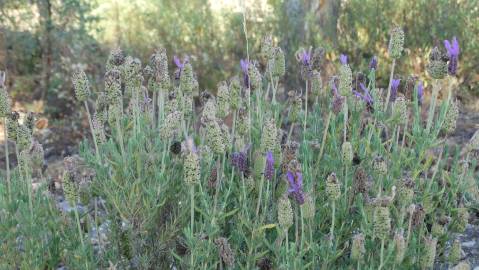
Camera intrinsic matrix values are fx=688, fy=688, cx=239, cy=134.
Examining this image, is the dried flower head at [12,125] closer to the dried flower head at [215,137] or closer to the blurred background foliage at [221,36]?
the dried flower head at [215,137]

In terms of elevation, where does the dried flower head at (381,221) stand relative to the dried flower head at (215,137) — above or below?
below

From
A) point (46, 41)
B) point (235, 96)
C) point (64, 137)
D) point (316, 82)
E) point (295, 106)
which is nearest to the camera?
point (235, 96)

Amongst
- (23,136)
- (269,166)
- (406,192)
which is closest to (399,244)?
(406,192)

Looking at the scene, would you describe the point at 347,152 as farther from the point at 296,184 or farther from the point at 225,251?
the point at 225,251

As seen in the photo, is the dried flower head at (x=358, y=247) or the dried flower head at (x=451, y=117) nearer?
the dried flower head at (x=358, y=247)

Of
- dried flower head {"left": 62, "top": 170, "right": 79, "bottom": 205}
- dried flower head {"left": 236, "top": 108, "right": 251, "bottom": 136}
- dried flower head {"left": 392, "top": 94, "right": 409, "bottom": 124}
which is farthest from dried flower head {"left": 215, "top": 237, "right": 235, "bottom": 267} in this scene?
dried flower head {"left": 392, "top": 94, "right": 409, "bottom": 124}

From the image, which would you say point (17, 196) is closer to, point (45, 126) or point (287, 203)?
point (287, 203)

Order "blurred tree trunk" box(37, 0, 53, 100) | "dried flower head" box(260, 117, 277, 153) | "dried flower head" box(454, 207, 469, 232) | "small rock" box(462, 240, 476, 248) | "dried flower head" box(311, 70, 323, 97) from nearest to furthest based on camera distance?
"dried flower head" box(260, 117, 277, 153), "dried flower head" box(454, 207, 469, 232), "dried flower head" box(311, 70, 323, 97), "small rock" box(462, 240, 476, 248), "blurred tree trunk" box(37, 0, 53, 100)

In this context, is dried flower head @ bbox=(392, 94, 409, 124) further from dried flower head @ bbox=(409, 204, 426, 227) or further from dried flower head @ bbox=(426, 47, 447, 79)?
dried flower head @ bbox=(409, 204, 426, 227)

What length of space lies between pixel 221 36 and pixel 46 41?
155cm

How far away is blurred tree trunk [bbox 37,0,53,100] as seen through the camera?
5.91 metres

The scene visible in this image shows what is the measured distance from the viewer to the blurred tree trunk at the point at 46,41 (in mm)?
5906

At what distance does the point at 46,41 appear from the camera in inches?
237

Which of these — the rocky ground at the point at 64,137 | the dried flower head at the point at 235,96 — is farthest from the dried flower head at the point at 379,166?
the rocky ground at the point at 64,137
